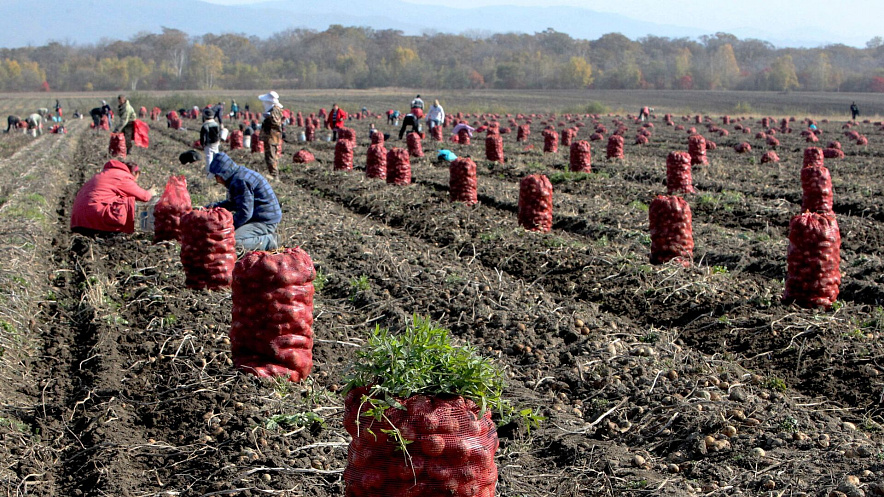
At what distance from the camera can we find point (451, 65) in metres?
140

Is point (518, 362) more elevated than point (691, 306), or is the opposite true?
point (691, 306)

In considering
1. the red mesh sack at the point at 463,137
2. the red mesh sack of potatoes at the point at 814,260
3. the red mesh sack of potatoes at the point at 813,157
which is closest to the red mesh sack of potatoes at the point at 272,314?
the red mesh sack of potatoes at the point at 814,260

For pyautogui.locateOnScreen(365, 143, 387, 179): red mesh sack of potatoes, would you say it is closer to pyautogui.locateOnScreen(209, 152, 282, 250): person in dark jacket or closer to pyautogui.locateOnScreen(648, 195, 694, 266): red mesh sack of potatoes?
pyautogui.locateOnScreen(209, 152, 282, 250): person in dark jacket

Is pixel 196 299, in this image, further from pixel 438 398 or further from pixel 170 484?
pixel 438 398

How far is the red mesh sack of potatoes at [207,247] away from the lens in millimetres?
7668

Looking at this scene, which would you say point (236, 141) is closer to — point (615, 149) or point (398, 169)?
point (398, 169)

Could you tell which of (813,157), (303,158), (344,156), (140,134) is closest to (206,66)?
(140,134)

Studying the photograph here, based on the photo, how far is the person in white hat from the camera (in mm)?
17078

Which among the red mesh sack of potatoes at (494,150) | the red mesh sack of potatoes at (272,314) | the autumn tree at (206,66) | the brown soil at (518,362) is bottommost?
the brown soil at (518,362)

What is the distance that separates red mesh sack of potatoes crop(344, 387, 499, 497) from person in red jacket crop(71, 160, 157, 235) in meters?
7.59

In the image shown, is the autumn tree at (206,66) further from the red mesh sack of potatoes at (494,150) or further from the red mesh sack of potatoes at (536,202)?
the red mesh sack of potatoes at (536,202)

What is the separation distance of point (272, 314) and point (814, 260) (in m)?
4.86

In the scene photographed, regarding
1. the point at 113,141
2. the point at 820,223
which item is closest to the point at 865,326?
the point at 820,223

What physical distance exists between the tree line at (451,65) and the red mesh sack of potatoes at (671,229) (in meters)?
92.0
